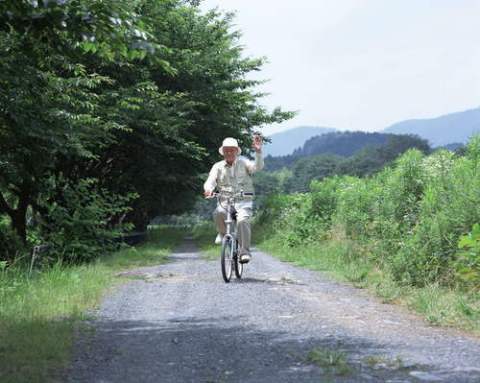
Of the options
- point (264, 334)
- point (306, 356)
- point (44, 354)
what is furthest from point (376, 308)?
point (44, 354)

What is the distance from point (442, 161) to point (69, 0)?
7.19 metres

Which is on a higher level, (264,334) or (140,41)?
(140,41)

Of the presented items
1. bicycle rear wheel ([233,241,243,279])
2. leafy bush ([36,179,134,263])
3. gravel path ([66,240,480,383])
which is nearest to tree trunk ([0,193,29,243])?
leafy bush ([36,179,134,263])

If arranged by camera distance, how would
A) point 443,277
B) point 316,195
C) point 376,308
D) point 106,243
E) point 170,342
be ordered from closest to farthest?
point 170,342 → point 376,308 → point 443,277 → point 106,243 → point 316,195

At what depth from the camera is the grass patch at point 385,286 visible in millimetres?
6625

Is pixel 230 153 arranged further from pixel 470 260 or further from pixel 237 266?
pixel 470 260

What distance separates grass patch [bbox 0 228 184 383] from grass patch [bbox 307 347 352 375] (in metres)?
1.85

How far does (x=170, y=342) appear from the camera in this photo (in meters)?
5.71

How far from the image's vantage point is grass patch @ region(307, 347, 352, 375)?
458cm

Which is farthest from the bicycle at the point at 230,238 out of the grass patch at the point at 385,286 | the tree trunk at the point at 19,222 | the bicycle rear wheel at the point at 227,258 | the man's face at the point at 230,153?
the tree trunk at the point at 19,222

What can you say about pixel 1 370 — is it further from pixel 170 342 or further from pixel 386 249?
pixel 386 249

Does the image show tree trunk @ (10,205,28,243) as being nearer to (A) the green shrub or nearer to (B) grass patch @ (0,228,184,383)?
(B) grass patch @ (0,228,184,383)

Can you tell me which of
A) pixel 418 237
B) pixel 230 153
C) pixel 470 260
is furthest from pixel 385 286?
pixel 230 153

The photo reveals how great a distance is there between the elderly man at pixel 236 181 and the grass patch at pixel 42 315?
2024 mm
